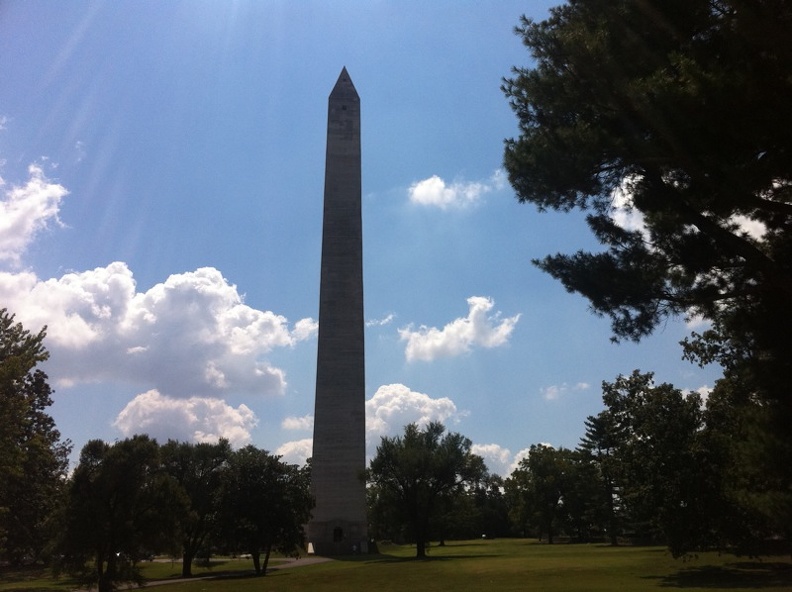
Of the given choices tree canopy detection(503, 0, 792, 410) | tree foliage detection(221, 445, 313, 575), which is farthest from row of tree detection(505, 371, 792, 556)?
tree foliage detection(221, 445, 313, 575)

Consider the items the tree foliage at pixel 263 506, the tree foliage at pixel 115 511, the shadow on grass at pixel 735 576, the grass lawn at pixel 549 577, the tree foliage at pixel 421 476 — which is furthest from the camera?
the tree foliage at pixel 421 476

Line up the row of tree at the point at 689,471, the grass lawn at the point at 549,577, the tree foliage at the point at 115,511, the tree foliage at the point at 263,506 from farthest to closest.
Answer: the tree foliage at the point at 263,506, the row of tree at the point at 689,471, the grass lawn at the point at 549,577, the tree foliage at the point at 115,511

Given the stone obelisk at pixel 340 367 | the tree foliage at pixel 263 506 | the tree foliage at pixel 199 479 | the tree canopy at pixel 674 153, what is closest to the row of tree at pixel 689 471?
the tree canopy at pixel 674 153

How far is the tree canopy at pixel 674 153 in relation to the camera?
348 inches

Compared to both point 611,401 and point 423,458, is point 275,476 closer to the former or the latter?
point 423,458

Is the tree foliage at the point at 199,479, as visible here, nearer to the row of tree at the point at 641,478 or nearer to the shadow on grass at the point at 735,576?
the row of tree at the point at 641,478

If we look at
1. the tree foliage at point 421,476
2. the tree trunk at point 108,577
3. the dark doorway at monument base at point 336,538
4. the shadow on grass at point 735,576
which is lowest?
the shadow on grass at point 735,576

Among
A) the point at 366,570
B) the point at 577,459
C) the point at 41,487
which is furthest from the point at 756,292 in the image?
the point at 577,459

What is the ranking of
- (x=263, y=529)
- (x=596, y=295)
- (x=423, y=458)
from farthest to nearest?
1. (x=423, y=458)
2. (x=263, y=529)
3. (x=596, y=295)

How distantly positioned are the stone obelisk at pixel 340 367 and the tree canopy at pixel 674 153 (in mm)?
32804

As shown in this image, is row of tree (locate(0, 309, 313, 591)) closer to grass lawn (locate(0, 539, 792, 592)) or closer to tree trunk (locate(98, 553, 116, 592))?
tree trunk (locate(98, 553, 116, 592))

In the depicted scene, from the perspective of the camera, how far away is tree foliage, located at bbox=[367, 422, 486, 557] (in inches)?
1618

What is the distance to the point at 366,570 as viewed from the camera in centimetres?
2906

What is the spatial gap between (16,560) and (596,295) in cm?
4487
